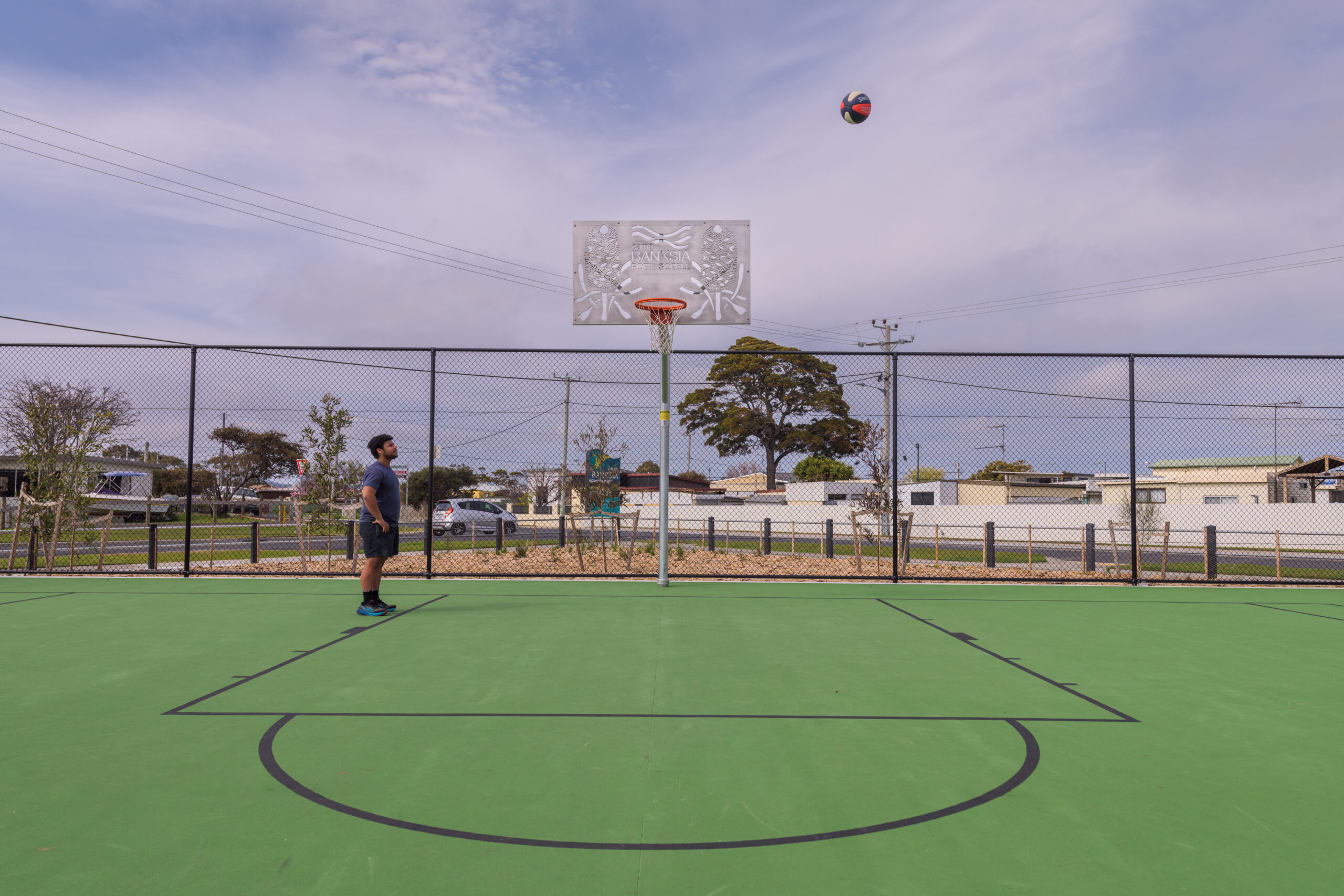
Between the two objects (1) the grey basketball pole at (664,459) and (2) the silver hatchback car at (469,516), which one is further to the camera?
(2) the silver hatchback car at (469,516)

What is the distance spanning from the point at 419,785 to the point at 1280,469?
38.0 m

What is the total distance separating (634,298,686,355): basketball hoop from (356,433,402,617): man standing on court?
138 inches

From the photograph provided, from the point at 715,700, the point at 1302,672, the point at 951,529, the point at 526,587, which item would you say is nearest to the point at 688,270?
the point at 526,587

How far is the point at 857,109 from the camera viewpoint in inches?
430

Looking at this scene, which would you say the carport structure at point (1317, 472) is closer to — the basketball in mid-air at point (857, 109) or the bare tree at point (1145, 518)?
the bare tree at point (1145, 518)

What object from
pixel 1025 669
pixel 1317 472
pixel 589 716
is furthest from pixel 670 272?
pixel 1317 472

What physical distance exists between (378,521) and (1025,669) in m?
5.52

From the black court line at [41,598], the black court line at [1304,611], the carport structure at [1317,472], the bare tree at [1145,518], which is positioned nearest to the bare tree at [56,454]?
the black court line at [41,598]

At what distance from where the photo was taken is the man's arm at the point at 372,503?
6543mm

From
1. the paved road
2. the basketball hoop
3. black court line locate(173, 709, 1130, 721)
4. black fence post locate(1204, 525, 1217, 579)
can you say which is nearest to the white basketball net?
the basketball hoop

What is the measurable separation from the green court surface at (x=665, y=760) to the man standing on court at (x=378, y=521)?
2.11 ft

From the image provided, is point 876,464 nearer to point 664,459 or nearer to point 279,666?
point 664,459

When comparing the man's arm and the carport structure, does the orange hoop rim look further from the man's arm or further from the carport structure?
the carport structure

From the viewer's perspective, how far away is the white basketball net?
8.86 m
